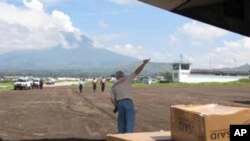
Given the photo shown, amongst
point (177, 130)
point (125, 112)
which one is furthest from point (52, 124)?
point (177, 130)

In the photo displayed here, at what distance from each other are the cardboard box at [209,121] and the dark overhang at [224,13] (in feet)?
16.5

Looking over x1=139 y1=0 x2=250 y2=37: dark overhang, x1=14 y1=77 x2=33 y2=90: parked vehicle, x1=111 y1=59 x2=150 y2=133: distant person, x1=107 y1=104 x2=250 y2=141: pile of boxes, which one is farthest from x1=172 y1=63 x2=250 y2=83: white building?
x1=107 y1=104 x2=250 y2=141: pile of boxes

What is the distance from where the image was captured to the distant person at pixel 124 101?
12028mm

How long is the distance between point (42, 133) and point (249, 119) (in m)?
13.2

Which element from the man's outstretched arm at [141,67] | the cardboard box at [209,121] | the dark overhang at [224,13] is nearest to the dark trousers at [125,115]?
the man's outstretched arm at [141,67]

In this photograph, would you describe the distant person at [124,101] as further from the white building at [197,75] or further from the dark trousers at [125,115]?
the white building at [197,75]

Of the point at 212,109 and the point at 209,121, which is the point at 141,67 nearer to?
the point at 212,109

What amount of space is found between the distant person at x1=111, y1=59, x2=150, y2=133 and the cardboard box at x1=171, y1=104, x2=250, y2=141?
594cm

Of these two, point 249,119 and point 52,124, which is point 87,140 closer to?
point 52,124

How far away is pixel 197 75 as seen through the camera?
172 m

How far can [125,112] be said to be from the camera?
1209 cm

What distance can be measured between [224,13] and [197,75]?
531ft

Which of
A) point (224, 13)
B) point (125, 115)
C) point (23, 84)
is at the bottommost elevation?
point (125, 115)

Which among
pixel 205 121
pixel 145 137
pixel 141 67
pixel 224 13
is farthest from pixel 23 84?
pixel 205 121
